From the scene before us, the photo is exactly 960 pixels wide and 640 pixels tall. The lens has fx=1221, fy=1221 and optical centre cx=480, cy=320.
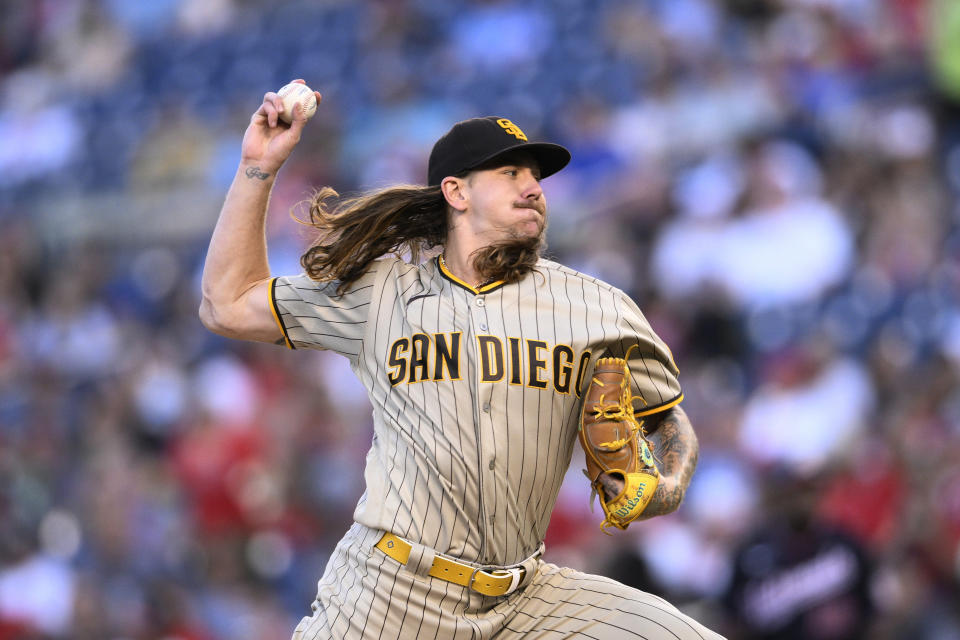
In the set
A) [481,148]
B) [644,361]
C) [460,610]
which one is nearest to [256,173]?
[481,148]

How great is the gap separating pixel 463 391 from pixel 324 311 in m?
0.44

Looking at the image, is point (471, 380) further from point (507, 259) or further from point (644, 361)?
point (644, 361)

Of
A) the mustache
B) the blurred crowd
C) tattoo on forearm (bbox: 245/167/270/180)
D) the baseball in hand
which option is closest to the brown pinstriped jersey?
the mustache

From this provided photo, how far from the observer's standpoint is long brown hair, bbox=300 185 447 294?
310 cm

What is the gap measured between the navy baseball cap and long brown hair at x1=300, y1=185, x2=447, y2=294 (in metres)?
0.08

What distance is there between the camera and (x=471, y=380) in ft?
9.56

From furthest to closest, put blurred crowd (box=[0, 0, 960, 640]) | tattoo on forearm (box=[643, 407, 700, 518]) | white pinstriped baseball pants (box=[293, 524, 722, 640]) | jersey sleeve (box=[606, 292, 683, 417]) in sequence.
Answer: blurred crowd (box=[0, 0, 960, 640]) < jersey sleeve (box=[606, 292, 683, 417]) < tattoo on forearm (box=[643, 407, 700, 518]) < white pinstriped baseball pants (box=[293, 524, 722, 640])

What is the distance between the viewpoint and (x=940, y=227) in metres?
5.72

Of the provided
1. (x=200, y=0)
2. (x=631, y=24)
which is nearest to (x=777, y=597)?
(x=631, y=24)

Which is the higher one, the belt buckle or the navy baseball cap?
the navy baseball cap

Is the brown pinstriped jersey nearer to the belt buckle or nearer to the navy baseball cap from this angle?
the belt buckle

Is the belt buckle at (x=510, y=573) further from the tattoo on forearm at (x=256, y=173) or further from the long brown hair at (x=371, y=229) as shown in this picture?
the tattoo on forearm at (x=256, y=173)

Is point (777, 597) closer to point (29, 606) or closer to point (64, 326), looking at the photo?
point (29, 606)

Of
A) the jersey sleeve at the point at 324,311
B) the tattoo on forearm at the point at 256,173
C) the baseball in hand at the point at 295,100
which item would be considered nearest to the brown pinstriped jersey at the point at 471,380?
the jersey sleeve at the point at 324,311
